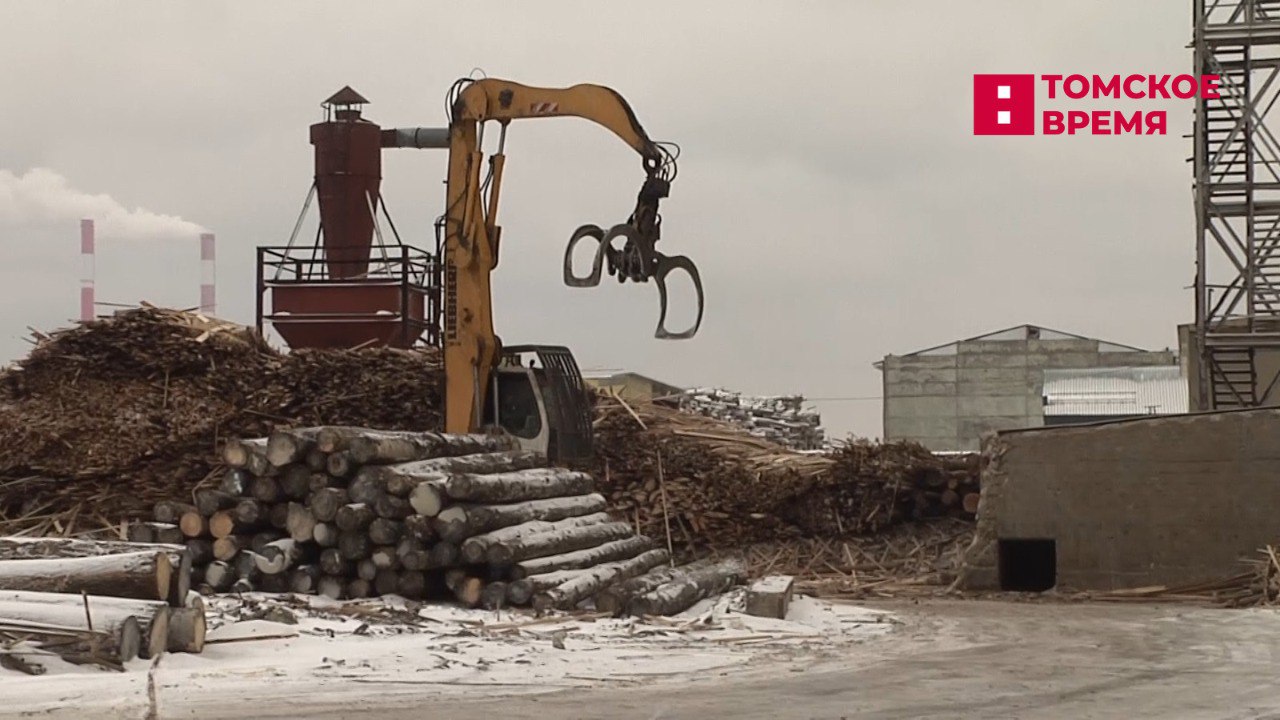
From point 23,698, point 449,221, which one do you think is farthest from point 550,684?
point 449,221

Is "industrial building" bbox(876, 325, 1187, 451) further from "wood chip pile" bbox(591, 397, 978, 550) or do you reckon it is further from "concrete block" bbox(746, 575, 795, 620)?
"concrete block" bbox(746, 575, 795, 620)

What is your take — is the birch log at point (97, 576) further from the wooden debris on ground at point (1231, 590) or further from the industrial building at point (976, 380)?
the industrial building at point (976, 380)

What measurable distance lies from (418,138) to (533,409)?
37.4ft

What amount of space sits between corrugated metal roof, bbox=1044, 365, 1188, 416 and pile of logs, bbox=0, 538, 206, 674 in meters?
36.4

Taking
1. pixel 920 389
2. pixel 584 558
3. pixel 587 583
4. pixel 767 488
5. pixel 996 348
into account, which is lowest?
pixel 587 583

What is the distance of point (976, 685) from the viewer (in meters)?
10.1

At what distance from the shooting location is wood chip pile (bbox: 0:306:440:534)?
20031 mm

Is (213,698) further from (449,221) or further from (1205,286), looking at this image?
(1205,286)

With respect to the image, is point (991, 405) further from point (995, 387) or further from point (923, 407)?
point (923, 407)

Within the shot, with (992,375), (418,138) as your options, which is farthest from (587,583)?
(992,375)

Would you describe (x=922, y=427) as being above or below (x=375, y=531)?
above

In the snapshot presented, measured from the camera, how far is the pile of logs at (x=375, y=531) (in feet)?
46.0

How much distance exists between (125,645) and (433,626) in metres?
3.28

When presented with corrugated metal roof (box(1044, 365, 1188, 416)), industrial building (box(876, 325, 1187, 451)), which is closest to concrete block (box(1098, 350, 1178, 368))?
industrial building (box(876, 325, 1187, 451))
